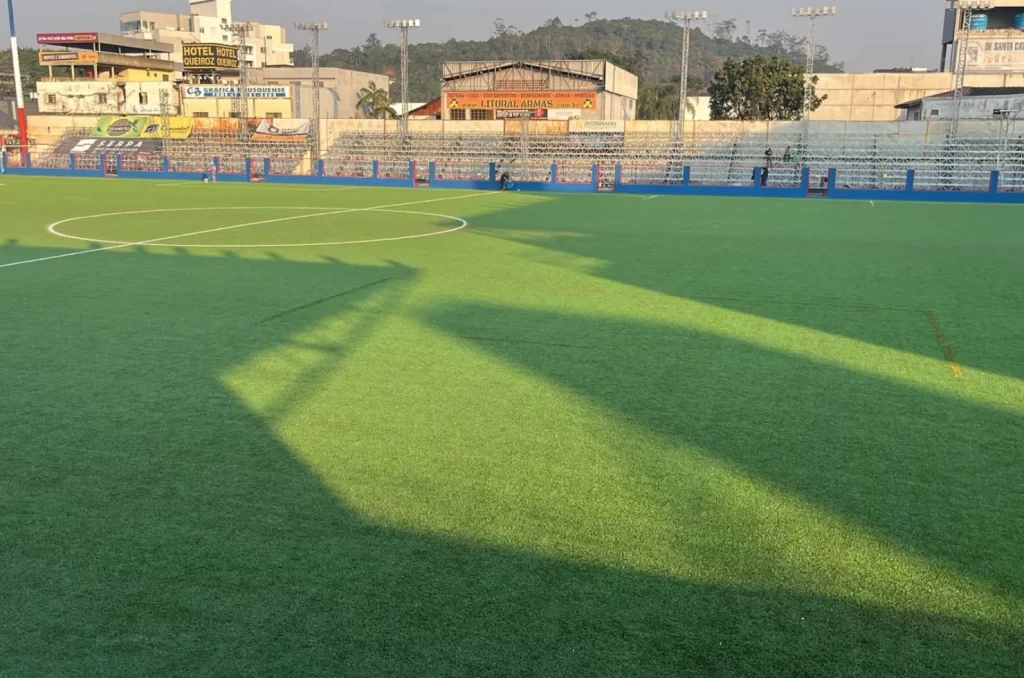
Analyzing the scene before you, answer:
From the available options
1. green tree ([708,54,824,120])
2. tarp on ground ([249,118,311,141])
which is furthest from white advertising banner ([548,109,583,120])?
tarp on ground ([249,118,311,141])

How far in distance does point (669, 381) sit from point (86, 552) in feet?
11.1

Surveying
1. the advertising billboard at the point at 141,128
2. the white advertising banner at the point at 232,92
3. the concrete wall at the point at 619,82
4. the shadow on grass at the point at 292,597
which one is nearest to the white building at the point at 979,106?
the concrete wall at the point at 619,82

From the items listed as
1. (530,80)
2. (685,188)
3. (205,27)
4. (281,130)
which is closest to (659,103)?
(530,80)

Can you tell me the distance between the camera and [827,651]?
2.48 m

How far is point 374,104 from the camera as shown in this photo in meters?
75.2

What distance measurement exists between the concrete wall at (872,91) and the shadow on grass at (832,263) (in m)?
54.1

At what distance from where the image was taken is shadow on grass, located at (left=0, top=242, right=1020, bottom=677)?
95.6 inches

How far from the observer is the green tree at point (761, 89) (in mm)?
64938

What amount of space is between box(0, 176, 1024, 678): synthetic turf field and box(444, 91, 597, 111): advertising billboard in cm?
5240

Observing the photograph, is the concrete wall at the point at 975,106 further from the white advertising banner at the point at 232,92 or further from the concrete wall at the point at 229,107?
the white advertising banner at the point at 232,92

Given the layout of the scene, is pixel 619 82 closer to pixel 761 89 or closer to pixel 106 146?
pixel 761 89

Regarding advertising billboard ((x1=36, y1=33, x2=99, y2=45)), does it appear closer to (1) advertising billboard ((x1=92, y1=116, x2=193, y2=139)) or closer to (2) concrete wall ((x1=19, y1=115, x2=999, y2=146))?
(2) concrete wall ((x1=19, y1=115, x2=999, y2=146))

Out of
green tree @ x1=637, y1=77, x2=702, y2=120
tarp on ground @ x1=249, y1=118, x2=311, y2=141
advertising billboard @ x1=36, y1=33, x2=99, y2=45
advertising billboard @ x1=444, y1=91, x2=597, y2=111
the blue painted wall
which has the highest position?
advertising billboard @ x1=36, y1=33, x2=99, y2=45

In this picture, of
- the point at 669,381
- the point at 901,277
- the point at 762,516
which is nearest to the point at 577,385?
the point at 669,381
